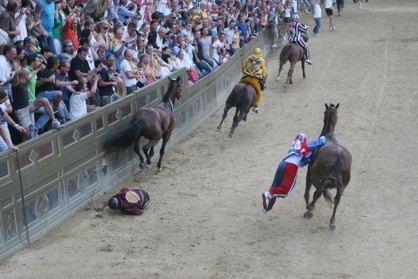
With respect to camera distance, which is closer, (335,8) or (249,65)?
(249,65)

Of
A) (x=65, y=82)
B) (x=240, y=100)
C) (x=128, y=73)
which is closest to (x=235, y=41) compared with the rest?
(x=240, y=100)

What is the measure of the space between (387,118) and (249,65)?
12.4ft

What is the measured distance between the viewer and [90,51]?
14.2 meters

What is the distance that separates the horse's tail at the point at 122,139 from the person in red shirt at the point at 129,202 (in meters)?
1.18

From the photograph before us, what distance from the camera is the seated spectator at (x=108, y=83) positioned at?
1399cm

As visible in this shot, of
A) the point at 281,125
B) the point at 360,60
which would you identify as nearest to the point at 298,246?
the point at 281,125

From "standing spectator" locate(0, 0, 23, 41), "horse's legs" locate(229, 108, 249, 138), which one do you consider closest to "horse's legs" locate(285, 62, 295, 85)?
"horse's legs" locate(229, 108, 249, 138)

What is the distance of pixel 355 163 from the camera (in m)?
15.0

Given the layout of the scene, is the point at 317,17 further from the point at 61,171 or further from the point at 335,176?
the point at 61,171

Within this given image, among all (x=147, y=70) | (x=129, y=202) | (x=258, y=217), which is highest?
(x=147, y=70)

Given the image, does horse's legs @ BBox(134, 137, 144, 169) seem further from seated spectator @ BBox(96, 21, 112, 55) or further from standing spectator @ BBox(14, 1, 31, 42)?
standing spectator @ BBox(14, 1, 31, 42)

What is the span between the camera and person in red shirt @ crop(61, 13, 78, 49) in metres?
14.9

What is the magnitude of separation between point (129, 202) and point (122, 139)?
156 cm

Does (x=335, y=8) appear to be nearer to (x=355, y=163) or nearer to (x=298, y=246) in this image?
(x=355, y=163)
